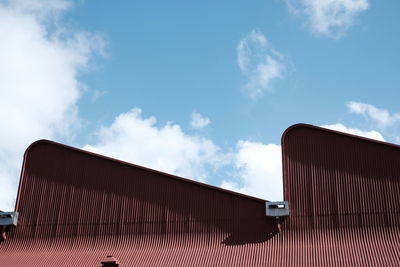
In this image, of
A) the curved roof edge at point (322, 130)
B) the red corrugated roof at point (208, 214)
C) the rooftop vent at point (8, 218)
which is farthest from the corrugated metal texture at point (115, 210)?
the curved roof edge at point (322, 130)

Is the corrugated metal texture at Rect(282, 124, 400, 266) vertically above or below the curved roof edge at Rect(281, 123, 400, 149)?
below

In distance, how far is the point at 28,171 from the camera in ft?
120

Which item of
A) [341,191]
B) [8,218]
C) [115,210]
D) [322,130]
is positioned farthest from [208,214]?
[8,218]

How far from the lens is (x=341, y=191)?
31641 millimetres

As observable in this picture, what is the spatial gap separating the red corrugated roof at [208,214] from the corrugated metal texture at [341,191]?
55mm

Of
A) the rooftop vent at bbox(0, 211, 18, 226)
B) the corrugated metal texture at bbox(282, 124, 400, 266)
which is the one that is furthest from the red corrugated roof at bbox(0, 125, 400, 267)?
the rooftop vent at bbox(0, 211, 18, 226)

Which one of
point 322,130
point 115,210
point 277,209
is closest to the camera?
point 277,209

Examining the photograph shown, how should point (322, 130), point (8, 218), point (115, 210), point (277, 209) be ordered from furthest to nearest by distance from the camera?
point (8, 218)
point (115, 210)
point (322, 130)
point (277, 209)

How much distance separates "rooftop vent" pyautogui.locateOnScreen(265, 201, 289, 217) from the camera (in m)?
31.4

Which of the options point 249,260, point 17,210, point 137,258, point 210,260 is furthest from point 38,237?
point 249,260

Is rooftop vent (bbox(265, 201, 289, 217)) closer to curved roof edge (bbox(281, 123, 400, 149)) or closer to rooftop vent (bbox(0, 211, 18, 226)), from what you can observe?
curved roof edge (bbox(281, 123, 400, 149))

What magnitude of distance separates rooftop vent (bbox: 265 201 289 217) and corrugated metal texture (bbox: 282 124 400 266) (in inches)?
22.8

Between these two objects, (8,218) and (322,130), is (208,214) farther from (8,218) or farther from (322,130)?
(8,218)

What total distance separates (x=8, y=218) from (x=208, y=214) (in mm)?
12505
